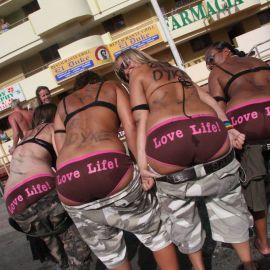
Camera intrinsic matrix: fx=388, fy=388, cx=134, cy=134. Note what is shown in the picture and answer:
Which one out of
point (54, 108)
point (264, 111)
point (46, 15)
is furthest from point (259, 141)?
point (46, 15)

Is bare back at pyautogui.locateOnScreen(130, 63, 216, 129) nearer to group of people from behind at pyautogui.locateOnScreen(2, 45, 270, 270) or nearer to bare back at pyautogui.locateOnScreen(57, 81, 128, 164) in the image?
group of people from behind at pyautogui.locateOnScreen(2, 45, 270, 270)

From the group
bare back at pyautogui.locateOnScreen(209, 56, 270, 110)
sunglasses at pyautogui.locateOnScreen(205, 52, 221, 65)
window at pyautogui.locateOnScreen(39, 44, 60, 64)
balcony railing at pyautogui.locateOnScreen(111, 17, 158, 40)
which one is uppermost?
window at pyautogui.locateOnScreen(39, 44, 60, 64)

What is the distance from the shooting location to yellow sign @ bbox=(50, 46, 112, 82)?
1973 cm

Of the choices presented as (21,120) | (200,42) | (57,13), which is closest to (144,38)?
(200,42)

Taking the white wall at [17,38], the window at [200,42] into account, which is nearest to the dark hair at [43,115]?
the window at [200,42]

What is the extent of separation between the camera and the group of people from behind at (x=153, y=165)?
2.29 meters

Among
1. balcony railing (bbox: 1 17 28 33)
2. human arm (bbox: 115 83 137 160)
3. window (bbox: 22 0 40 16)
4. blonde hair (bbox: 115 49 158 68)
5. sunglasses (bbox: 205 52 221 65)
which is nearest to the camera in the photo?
human arm (bbox: 115 83 137 160)

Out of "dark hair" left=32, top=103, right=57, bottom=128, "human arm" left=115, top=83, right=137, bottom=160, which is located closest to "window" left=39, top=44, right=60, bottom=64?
"dark hair" left=32, top=103, right=57, bottom=128

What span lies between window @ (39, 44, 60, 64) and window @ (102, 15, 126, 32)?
10.9ft

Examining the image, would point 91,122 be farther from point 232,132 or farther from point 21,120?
point 21,120

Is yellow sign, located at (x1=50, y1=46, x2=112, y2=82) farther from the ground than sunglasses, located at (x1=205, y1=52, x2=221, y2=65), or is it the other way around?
yellow sign, located at (x1=50, y1=46, x2=112, y2=82)

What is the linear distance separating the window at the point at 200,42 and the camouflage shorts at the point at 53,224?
19.0 m

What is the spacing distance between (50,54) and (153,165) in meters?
21.8

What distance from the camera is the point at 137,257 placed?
3.74 meters
